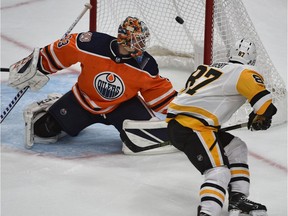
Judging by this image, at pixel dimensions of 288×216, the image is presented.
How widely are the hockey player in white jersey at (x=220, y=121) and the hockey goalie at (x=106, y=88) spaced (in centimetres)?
38

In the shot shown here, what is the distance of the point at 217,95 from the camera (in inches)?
111

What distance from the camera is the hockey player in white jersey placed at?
2737 mm

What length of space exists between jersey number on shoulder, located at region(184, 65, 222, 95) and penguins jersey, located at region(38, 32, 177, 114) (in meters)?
0.50

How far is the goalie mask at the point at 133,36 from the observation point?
129 inches

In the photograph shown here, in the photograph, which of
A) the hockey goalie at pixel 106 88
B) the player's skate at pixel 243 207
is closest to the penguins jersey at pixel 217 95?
the player's skate at pixel 243 207

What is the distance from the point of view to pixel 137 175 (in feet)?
10.6

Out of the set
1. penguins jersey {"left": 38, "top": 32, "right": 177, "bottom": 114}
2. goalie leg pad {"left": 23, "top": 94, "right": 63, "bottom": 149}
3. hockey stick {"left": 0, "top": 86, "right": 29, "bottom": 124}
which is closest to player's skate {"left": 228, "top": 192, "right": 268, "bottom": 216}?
penguins jersey {"left": 38, "top": 32, "right": 177, "bottom": 114}

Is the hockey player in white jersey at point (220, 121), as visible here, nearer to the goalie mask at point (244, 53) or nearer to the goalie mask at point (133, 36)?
the goalie mask at point (244, 53)

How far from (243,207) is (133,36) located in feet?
2.81

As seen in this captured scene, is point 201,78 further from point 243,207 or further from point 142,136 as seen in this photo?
point 142,136

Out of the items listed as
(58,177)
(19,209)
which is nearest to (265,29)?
(58,177)

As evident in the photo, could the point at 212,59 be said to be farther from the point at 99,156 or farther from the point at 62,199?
the point at 62,199

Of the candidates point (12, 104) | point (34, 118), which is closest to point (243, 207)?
point (34, 118)

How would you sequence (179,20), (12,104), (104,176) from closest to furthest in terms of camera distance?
(104,176)
(12,104)
(179,20)
